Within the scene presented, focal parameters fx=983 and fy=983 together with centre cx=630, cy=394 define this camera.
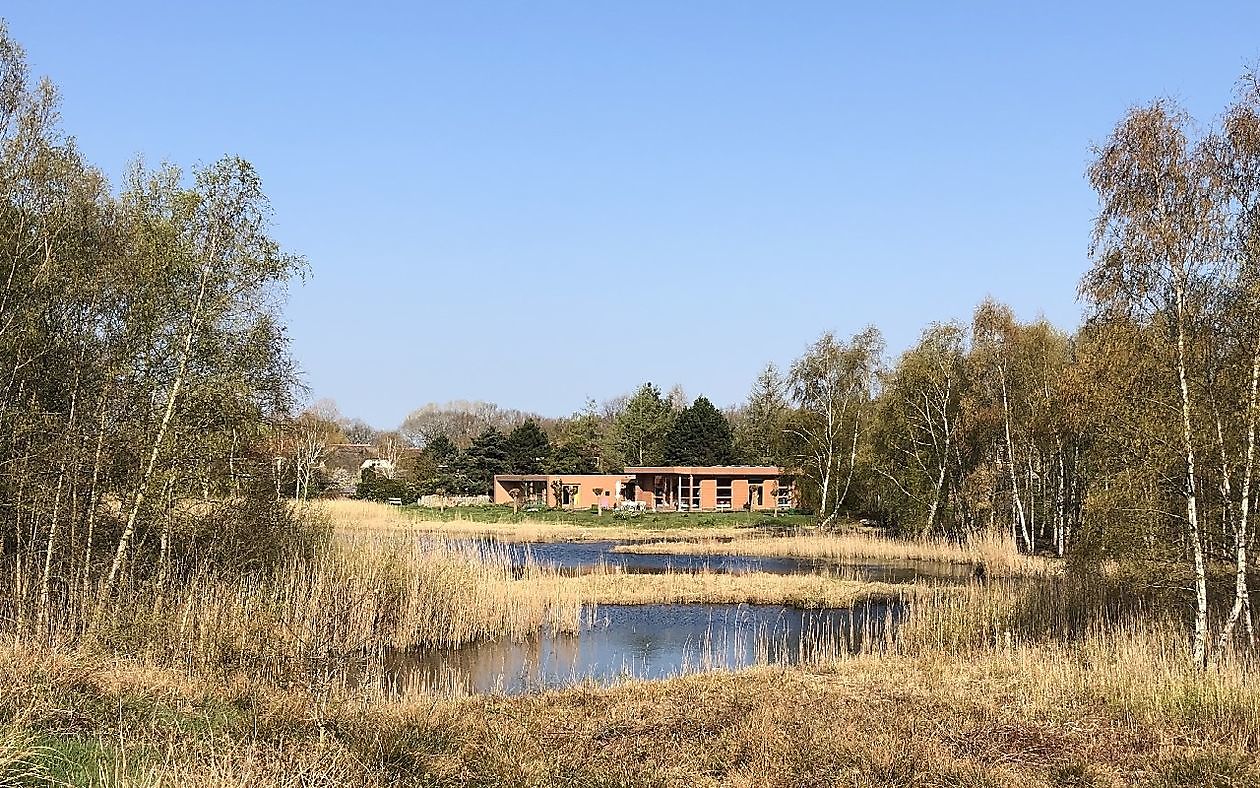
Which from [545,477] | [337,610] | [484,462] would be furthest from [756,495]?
[337,610]

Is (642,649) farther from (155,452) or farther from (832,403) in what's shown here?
(832,403)

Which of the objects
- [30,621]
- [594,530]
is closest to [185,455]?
[30,621]

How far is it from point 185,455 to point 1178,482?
1172 centimetres

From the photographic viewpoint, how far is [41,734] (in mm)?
6457

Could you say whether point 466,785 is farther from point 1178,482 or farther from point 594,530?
point 594,530

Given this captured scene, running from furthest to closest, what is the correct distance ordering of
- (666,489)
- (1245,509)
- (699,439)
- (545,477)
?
(699,439)
(545,477)
(666,489)
(1245,509)

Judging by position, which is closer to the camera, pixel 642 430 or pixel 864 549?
pixel 864 549

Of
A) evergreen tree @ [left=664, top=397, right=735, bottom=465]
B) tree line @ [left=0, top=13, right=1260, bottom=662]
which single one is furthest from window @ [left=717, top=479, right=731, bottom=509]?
tree line @ [left=0, top=13, right=1260, bottom=662]

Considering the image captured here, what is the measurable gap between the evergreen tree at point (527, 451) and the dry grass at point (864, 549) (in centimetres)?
2846

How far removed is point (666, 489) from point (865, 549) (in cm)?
2634

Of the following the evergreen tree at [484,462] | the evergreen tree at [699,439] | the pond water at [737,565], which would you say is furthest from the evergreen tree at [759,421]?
the pond water at [737,565]

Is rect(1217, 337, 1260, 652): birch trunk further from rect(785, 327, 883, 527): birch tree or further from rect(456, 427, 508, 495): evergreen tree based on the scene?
rect(456, 427, 508, 495): evergreen tree

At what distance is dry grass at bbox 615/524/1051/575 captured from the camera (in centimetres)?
2616

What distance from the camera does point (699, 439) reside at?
65.5 m
